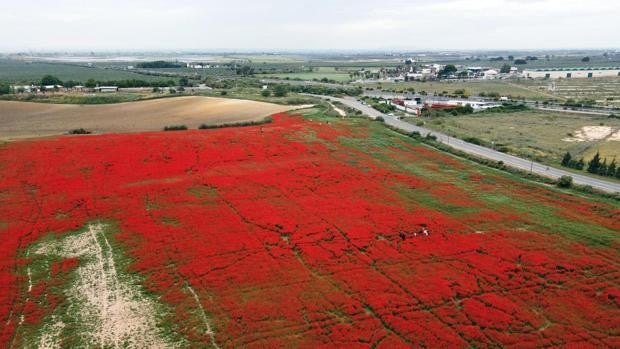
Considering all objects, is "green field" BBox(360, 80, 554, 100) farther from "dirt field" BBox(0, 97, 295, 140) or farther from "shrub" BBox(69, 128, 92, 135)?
"shrub" BBox(69, 128, 92, 135)

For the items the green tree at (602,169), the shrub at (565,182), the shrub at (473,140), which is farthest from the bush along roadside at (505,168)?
the green tree at (602,169)

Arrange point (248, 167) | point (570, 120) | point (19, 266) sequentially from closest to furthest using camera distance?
point (19, 266), point (248, 167), point (570, 120)

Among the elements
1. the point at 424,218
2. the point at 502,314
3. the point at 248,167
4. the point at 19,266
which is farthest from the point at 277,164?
the point at 502,314

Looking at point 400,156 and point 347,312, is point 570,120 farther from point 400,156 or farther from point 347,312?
point 347,312

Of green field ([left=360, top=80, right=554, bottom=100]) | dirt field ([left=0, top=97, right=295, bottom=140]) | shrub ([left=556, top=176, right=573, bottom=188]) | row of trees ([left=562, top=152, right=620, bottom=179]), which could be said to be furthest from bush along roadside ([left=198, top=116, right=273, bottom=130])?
green field ([left=360, top=80, right=554, bottom=100])

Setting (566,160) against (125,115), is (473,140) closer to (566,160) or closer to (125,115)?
(566,160)

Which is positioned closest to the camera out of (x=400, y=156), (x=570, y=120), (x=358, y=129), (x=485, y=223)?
(x=485, y=223)

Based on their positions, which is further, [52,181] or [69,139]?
[69,139]
